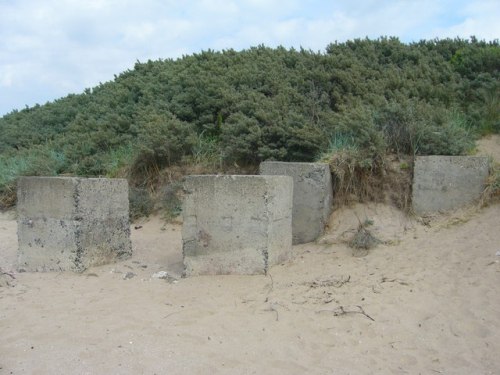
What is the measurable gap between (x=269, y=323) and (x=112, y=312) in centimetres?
153

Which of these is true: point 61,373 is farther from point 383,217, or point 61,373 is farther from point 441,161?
point 441,161

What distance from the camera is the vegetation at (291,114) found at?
7547 millimetres

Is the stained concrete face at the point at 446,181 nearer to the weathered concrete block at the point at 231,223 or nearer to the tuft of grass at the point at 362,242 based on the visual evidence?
the tuft of grass at the point at 362,242

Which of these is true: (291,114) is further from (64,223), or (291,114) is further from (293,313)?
(293,313)

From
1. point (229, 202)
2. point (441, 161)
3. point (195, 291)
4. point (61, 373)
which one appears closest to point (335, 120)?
point (441, 161)

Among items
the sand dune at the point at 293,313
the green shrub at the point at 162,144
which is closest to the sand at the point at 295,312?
the sand dune at the point at 293,313

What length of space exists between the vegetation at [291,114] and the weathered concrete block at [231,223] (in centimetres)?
193

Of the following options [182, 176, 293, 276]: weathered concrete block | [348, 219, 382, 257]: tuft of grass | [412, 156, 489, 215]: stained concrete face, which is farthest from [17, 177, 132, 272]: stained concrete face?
[412, 156, 489, 215]: stained concrete face

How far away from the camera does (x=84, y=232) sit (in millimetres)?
6266

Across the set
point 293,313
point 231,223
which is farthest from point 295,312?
point 231,223

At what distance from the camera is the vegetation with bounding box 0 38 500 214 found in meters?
7.55

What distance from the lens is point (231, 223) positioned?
569 cm

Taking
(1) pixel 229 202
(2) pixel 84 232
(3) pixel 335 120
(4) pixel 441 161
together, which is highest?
(3) pixel 335 120

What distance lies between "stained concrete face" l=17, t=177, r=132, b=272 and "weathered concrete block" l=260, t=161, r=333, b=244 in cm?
243
